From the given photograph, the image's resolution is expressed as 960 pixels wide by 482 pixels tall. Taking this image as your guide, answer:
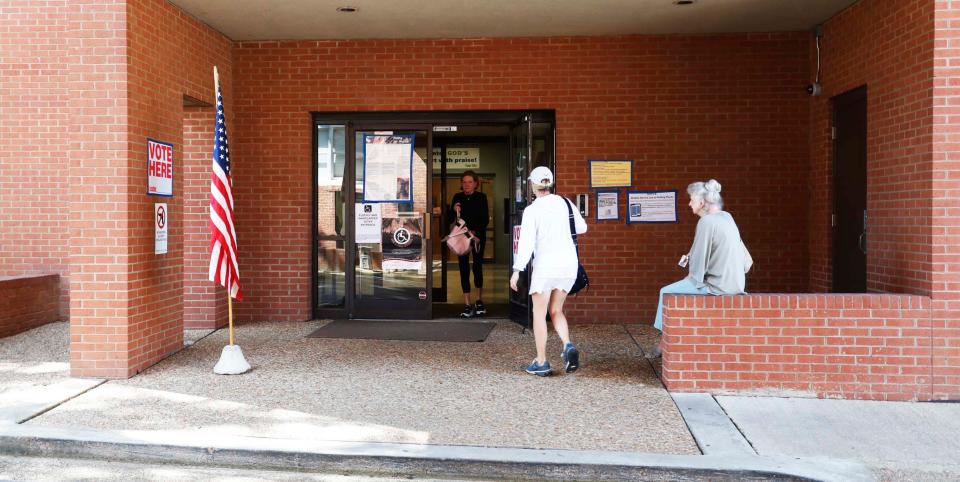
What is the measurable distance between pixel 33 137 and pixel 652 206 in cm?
742

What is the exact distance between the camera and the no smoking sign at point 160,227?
729cm

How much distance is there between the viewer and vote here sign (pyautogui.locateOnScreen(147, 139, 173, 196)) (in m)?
7.20

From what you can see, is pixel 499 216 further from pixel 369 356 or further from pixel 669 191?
pixel 369 356

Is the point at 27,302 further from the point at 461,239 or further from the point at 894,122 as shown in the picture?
the point at 894,122

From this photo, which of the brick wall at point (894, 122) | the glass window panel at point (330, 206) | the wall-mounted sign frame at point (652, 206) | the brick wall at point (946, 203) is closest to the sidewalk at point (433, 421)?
the brick wall at point (946, 203)

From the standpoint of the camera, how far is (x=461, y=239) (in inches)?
417

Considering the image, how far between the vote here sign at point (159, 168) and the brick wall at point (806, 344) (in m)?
4.67

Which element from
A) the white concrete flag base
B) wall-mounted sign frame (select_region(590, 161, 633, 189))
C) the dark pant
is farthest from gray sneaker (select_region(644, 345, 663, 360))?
the white concrete flag base

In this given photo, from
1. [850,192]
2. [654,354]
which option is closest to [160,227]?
[654,354]

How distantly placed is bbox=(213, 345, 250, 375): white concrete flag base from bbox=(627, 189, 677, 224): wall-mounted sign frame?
15.7 feet

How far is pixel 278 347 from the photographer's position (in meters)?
8.16

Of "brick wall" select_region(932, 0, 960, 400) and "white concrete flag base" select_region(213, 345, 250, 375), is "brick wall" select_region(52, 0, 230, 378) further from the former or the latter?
"brick wall" select_region(932, 0, 960, 400)

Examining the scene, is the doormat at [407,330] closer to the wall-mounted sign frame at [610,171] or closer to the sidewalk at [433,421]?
the sidewalk at [433,421]

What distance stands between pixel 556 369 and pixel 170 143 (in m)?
4.25
